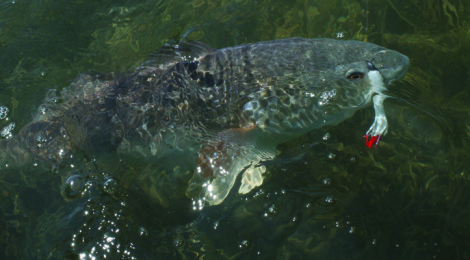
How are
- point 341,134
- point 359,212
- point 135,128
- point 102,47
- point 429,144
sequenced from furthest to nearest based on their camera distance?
1. point 102,47
2. point 135,128
3. point 341,134
4. point 429,144
5. point 359,212

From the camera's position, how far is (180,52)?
13.6 ft

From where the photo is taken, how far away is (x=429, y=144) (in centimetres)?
330

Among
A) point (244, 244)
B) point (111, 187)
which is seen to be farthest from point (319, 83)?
point (111, 187)

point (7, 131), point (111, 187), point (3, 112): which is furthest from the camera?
point (3, 112)

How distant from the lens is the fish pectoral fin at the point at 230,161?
341 centimetres

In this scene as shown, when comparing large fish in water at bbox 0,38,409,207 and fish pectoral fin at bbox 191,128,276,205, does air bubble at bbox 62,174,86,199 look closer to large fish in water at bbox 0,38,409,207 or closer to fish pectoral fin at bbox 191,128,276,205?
large fish in water at bbox 0,38,409,207

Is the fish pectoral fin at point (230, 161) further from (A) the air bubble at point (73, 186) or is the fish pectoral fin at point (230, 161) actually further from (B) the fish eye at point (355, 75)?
(A) the air bubble at point (73, 186)

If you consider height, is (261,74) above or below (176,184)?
above

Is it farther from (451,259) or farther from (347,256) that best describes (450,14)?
(347,256)

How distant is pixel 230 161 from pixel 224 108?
1.85 ft

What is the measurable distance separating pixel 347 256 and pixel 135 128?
247cm

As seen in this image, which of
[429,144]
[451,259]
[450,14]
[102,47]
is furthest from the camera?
[102,47]

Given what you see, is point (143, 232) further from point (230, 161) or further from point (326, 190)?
point (326, 190)

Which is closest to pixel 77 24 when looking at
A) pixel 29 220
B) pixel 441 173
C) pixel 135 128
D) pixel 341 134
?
pixel 135 128
